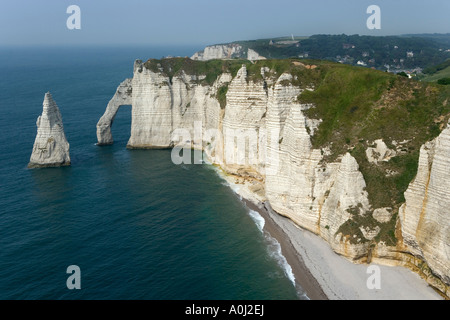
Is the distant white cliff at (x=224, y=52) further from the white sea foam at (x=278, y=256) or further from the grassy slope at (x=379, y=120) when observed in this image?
the white sea foam at (x=278, y=256)

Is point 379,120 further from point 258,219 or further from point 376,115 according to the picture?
point 258,219

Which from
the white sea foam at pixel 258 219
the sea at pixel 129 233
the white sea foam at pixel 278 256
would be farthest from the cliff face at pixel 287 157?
the sea at pixel 129 233

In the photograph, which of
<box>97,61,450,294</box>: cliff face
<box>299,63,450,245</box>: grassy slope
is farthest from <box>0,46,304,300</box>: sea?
<box>299,63,450,245</box>: grassy slope

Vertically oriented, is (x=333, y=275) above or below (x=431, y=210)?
below

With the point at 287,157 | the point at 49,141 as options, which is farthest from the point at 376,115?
the point at 49,141

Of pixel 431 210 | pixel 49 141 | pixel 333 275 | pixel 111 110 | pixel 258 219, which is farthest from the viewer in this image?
pixel 111 110

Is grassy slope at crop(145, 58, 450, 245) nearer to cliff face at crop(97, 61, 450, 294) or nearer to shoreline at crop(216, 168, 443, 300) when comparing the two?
cliff face at crop(97, 61, 450, 294)

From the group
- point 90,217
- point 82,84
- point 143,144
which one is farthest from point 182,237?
point 82,84
